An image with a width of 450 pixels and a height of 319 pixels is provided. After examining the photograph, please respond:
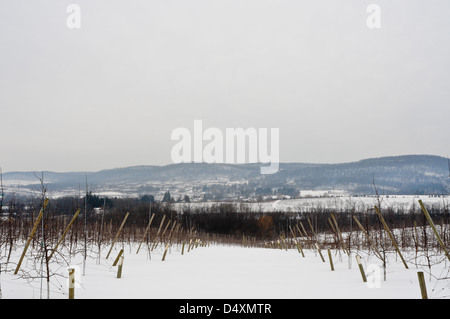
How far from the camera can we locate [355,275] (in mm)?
11547

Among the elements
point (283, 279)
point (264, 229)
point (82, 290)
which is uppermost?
point (82, 290)
